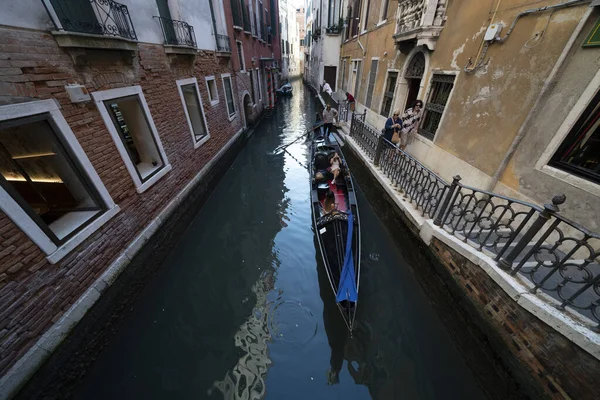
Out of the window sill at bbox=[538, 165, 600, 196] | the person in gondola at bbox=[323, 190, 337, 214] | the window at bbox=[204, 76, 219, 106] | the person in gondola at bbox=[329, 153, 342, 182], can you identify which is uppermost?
the window at bbox=[204, 76, 219, 106]

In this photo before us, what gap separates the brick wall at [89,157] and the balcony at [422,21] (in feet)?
17.5

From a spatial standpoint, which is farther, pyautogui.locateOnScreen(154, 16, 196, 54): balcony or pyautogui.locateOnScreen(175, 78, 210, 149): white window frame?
pyautogui.locateOnScreen(175, 78, 210, 149): white window frame

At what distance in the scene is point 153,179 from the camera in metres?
4.10

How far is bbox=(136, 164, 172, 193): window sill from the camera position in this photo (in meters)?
3.76

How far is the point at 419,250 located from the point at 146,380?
13.8 feet

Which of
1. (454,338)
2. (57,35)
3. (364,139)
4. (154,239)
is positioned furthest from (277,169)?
(454,338)

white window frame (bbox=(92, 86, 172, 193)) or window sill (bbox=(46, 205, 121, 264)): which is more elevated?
white window frame (bbox=(92, 86, 172, 193))

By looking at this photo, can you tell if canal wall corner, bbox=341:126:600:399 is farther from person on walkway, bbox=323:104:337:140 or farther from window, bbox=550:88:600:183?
person on walkway, bbox=323:104:337:140

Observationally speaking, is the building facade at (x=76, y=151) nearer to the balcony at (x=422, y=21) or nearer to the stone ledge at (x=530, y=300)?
the stone ledge at (x=530, y=300)

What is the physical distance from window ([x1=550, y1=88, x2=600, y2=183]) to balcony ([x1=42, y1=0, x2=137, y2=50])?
584 centimetres

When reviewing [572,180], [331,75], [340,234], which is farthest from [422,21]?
[331,75]

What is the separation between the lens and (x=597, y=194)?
2.48 meters

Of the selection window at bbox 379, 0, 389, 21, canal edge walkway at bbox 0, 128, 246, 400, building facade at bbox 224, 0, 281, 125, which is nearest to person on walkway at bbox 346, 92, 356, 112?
window at bbox 379, 0, 389, 21

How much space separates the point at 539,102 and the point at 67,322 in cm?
633
